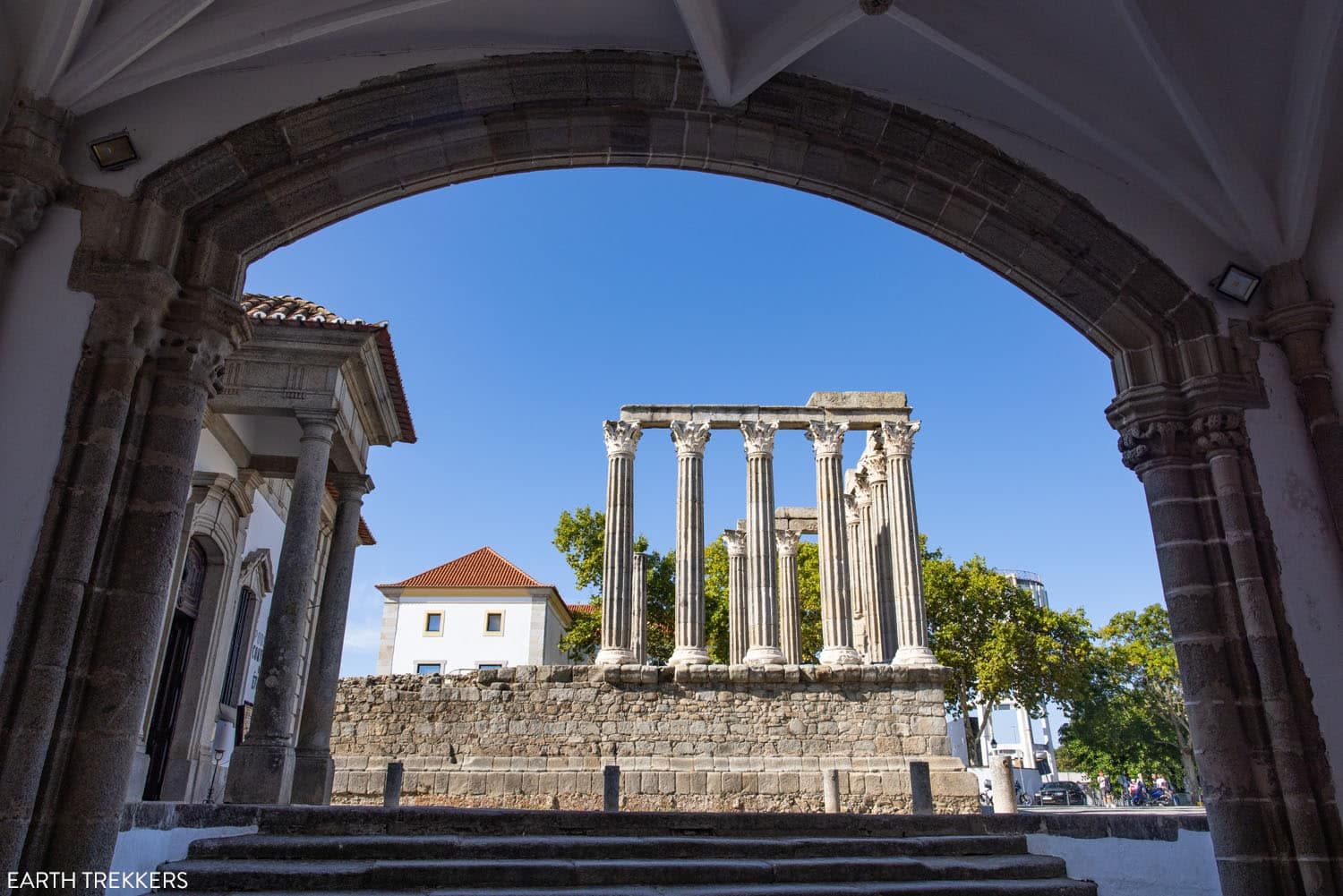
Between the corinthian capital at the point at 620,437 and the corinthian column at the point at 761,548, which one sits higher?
the corinthian capital at the point at 620,437

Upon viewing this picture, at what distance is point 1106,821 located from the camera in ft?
15.9

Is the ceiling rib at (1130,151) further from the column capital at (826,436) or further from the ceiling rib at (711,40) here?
the column capital at (826,436)

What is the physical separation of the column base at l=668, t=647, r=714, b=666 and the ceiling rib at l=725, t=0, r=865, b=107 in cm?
1319

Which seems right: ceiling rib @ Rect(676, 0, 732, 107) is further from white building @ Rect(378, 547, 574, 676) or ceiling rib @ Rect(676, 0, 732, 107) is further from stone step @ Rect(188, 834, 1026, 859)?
white building @ Rect(378, 547, 574, 676)

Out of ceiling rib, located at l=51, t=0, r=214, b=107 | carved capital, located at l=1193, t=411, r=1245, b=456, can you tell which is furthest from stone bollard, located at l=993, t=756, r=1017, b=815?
ceiling rib, located at l=51, t=0, r=214, b=107

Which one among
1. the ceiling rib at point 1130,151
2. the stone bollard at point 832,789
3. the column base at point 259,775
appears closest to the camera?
the ceiling rib at point 1130,151

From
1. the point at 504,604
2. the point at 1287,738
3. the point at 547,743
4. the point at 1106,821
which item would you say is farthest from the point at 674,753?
the point at 504,604

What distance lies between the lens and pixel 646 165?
16.9ft

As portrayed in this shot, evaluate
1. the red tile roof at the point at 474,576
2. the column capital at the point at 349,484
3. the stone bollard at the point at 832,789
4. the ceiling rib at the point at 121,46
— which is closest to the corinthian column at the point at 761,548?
the stone bollard at the point at 832,789

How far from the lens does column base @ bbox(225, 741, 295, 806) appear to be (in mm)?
7246

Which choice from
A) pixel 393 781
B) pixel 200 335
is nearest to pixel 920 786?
pixel 393 781

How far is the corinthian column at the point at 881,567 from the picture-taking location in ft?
61.1

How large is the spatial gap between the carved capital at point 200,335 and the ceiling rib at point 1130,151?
12.3ft

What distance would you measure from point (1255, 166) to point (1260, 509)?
2.00m
